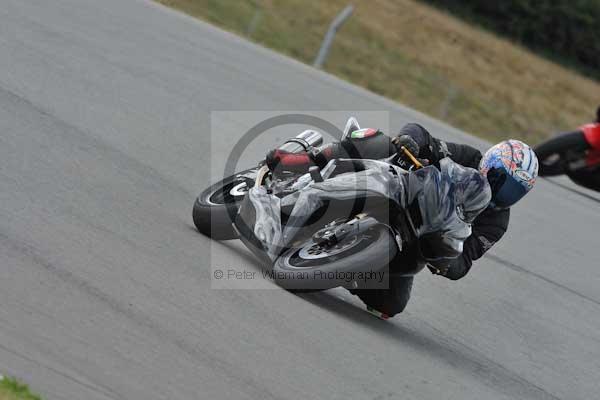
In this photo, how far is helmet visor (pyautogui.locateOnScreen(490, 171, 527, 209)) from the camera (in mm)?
6418

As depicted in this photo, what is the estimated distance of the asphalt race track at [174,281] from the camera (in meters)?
4.69

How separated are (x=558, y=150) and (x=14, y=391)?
33.9ft

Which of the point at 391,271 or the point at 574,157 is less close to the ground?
the point at 391,271

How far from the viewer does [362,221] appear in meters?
6.12

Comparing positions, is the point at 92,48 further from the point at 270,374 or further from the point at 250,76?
the point at 270,374

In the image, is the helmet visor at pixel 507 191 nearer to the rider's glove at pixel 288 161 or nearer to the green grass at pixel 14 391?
the rider's glove at pixel 288 161

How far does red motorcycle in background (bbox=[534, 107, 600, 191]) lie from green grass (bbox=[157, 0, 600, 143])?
262 inches

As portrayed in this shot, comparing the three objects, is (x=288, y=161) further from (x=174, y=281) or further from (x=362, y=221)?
(x=174, y=281)

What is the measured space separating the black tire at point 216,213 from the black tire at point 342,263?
2.43 ft

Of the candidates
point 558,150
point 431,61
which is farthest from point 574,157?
point 431,61

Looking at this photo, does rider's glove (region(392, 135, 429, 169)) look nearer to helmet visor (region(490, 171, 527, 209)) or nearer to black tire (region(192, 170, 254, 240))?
helmet visor (region(490, 171, 527, 209))

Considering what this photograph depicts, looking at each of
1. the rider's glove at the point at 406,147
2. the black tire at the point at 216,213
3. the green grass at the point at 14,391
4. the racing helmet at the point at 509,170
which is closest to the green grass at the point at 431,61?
the black tire at the point at 216,213

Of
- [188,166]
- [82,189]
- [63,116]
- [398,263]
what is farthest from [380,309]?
[63,116]

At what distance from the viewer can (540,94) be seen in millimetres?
30781
